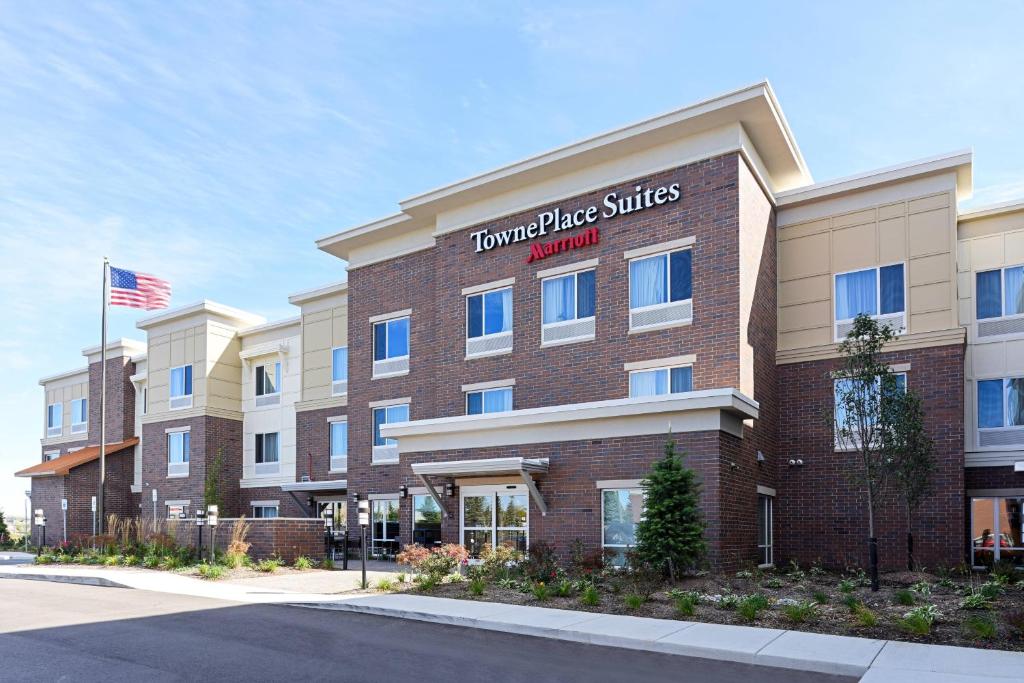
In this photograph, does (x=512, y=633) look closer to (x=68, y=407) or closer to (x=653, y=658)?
(x=653, y=658)

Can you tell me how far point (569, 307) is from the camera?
81.3ft

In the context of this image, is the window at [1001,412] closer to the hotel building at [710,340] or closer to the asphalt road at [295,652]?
the hotel building at [710,340]

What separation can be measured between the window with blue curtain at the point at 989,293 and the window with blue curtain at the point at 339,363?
73.8ft

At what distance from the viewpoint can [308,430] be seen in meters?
35.2

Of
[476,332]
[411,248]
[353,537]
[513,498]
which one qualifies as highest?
[411,248]

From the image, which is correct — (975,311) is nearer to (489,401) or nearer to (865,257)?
(865,257)

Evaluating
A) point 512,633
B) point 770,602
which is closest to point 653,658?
point 512,633

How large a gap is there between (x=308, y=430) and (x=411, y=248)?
9.97 meters

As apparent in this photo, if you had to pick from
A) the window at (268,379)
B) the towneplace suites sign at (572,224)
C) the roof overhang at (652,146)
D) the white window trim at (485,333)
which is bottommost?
the window at (268,379)

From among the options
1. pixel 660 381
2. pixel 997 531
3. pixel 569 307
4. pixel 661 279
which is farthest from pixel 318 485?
pixel 997 531

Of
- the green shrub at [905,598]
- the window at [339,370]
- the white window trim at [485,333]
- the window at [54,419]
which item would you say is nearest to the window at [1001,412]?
the green shrub at [905,598]

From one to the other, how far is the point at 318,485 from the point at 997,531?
75.5ft

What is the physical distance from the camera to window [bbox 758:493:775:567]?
22500mm

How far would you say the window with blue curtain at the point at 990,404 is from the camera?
73.9 ft
